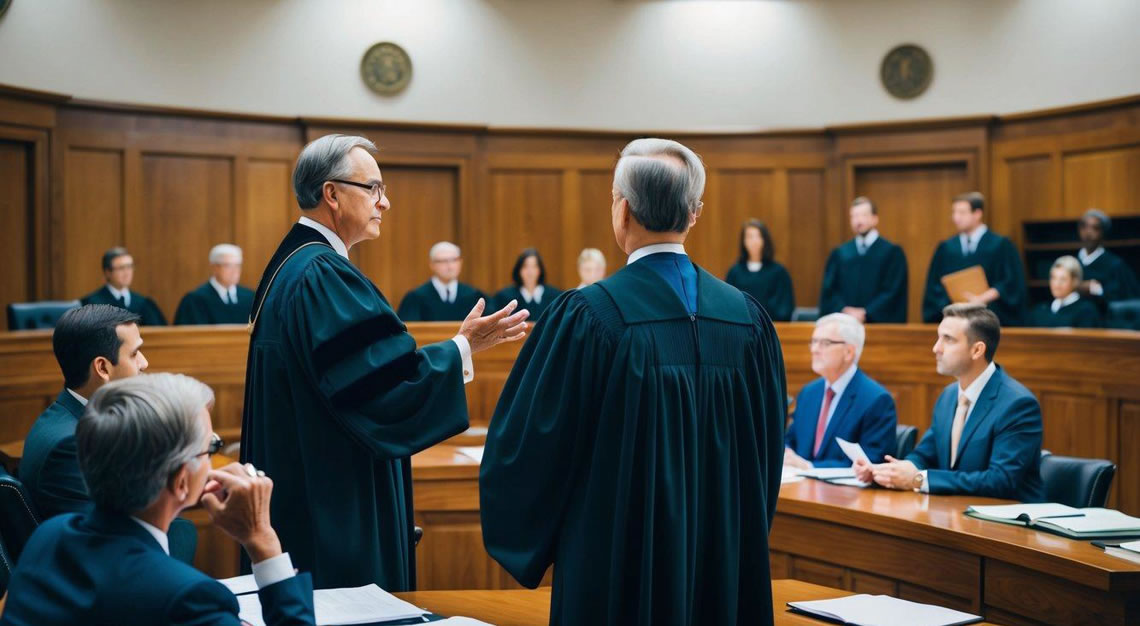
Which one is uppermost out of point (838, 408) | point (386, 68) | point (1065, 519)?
point (386, 68)

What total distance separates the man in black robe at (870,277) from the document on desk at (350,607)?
7.48 meters

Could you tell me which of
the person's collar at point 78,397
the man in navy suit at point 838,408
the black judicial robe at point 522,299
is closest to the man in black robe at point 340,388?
the person's collar at point 78,397

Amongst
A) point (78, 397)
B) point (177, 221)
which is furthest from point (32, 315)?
point (78, 397)

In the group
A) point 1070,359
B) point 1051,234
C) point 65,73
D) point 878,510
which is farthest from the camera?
point 1051,234

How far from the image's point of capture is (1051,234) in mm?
10320

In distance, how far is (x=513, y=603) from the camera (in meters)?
2.69

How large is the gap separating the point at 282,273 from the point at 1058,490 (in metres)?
2.97

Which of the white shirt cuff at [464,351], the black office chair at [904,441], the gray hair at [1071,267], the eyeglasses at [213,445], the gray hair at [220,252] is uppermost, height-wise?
the gray hair at [220,252]

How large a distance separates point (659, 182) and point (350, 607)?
45.6 inches

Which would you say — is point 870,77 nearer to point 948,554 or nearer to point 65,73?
point 65,73

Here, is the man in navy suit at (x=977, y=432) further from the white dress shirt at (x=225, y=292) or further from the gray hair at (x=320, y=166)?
the white dress shirt at (x=225, y=292)

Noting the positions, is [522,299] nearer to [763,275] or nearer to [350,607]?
[763,275]

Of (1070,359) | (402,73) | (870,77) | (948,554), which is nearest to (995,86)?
(870,77)

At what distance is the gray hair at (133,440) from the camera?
67.9 inches
